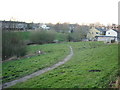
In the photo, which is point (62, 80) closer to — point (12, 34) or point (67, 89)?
point (67, 89)

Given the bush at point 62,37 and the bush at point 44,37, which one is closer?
the bush at point 44,37

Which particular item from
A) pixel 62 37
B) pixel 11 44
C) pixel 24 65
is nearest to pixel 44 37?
pixel 62 37

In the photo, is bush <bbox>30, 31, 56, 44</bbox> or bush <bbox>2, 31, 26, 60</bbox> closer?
bush <bbox>2, 31, 26, 60</bbox>

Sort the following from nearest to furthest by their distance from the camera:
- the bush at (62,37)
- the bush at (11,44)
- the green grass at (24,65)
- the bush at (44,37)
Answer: the green grass at (24,65) → the bush at (11,44) → the bush at (44,37) → the bush at (62,37)

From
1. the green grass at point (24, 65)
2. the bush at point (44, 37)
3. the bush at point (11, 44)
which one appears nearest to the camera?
the green grass at point (24, 65)

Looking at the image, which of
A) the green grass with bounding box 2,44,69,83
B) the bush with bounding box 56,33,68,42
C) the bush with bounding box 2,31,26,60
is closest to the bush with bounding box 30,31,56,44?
the green grass with bounding box 2,44,69,83

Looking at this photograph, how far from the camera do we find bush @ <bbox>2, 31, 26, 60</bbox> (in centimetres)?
1458

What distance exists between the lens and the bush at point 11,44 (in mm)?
14577

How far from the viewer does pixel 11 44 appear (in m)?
14.9

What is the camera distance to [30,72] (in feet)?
30.3

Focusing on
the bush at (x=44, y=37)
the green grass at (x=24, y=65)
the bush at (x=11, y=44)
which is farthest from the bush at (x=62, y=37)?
the bush at (x=11, y=44)

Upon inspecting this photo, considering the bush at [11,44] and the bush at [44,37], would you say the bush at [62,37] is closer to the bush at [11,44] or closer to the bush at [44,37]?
the bush at [44,37]

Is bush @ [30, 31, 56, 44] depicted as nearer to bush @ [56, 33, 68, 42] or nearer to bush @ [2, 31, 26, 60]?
bush @ [56, 33, 68, 42]

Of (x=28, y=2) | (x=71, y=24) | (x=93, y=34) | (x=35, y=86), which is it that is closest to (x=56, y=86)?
(x=35, y=86)
